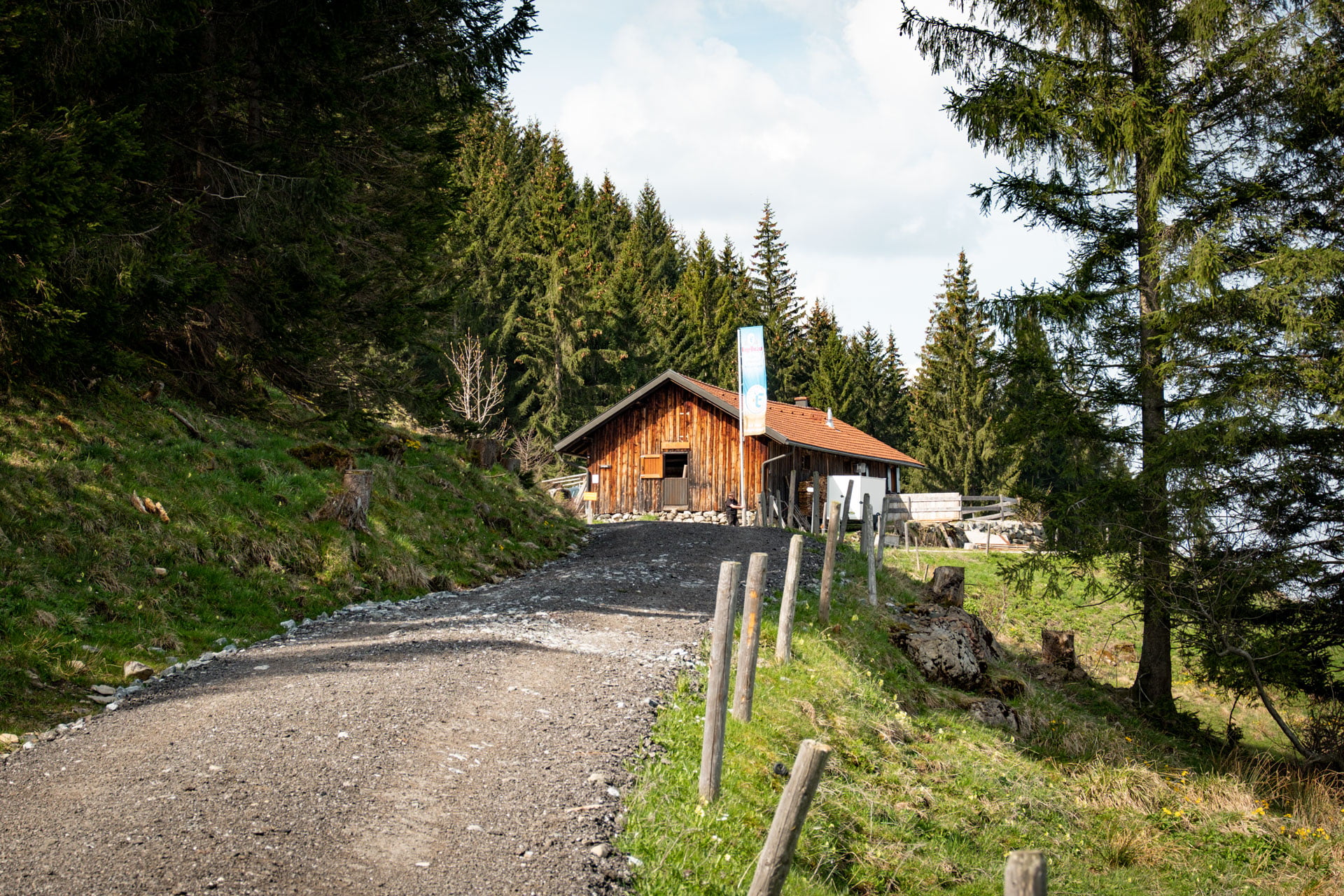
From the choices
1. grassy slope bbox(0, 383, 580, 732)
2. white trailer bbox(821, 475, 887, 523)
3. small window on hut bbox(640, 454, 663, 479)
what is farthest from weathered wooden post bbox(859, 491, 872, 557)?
white trailer bbox(821, 475, 887, 523)

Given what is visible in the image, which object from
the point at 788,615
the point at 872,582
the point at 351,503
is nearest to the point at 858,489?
the point at 872,582

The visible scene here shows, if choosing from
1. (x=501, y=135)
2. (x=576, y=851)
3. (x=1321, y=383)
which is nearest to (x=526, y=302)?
(x=501, y=135)

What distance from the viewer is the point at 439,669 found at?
7.46m

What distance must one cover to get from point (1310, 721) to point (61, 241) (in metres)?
16.7

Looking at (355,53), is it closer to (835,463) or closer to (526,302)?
(835,463)

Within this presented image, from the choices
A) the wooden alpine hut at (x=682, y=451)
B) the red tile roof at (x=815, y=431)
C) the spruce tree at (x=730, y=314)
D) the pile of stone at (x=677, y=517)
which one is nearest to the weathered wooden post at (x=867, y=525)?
the red tile roof at (x=815, y=431)

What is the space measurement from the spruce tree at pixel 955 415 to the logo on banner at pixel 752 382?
2487 centimetres

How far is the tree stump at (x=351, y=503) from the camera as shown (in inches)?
461

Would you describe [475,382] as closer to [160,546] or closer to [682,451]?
[682,451]

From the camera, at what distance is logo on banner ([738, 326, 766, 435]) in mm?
25234

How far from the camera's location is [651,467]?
3200 centimetres

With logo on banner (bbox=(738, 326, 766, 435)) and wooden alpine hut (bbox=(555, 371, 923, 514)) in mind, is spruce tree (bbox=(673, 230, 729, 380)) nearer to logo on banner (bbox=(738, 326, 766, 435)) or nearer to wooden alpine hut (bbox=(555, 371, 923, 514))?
wooden alpine hut (bbox=(555, 371, 923, 514))

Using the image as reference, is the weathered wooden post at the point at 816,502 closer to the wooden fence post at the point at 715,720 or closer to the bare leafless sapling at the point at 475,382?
the bare leafless sapling at the point at 475,382

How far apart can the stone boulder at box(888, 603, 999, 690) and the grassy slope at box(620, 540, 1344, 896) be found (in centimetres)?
46
